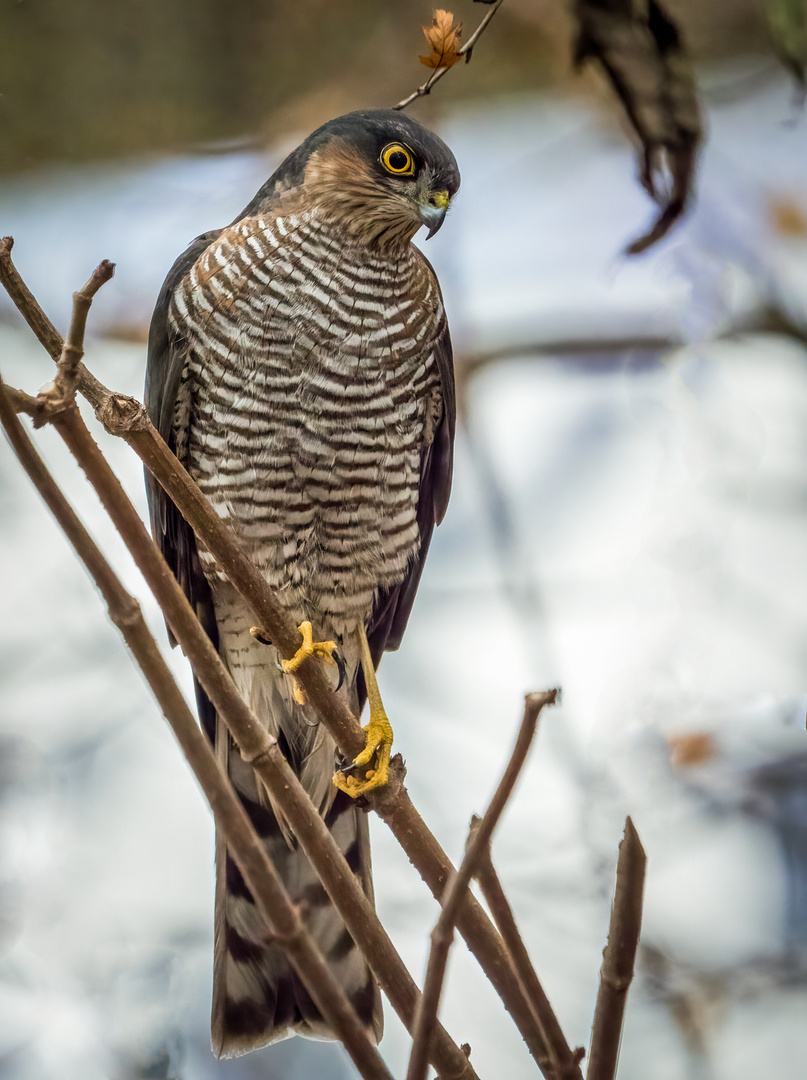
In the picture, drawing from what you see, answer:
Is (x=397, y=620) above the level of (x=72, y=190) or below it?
below

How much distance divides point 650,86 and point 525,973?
153 cm

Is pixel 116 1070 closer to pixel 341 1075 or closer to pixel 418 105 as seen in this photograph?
pixel 341 1075

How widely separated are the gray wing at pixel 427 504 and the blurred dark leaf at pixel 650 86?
0.62 metres

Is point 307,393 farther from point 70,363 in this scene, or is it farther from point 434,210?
point 70,363

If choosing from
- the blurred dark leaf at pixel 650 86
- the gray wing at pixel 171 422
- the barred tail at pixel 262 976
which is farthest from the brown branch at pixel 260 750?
the blurred dark leaf at pixel 650 86

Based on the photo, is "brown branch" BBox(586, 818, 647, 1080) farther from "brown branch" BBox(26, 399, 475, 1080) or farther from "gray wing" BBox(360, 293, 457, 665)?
"gray wing" BBox(360, 293, 457, 665)

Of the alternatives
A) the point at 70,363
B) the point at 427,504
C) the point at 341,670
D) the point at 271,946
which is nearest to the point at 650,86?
the point at 427,504

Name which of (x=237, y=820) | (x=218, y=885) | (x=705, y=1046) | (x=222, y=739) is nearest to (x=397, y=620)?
(x=222, y=739)

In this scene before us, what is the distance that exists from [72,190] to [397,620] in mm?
1736

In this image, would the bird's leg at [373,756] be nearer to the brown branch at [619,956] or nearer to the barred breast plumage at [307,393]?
the barred breast plumage at [307,393]

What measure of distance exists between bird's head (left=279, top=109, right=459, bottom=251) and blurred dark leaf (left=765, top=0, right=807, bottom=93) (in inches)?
26.4

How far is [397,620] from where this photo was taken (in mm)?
2475

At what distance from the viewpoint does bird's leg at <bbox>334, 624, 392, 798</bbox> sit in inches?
64.5

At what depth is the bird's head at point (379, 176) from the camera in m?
2.07
